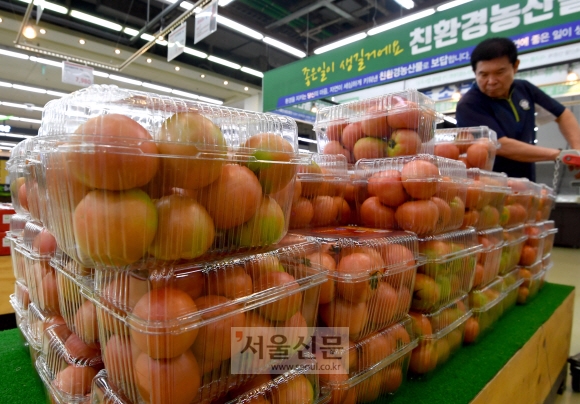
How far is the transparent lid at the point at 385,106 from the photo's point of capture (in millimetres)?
1208

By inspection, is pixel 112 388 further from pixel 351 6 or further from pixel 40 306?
pixel 351 6

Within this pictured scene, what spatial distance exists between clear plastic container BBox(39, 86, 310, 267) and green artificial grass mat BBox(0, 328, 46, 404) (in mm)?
558

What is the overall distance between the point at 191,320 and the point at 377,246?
546mm

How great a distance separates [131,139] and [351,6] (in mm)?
6710

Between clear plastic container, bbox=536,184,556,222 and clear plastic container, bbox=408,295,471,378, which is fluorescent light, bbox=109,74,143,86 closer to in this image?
clear plastic container, bbox=536,184,556,222

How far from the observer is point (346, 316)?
0.85 metres

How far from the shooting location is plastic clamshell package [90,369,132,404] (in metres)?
0.61

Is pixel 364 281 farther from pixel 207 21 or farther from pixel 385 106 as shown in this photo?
pixel 207 21

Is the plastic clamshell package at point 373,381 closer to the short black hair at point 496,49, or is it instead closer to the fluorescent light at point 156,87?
the short black hair at point 496,49

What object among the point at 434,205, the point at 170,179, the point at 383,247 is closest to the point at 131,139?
the point at 170,179

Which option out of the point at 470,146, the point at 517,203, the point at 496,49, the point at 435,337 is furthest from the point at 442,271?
the point at 496,49

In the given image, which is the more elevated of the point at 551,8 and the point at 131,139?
the point at 551,8

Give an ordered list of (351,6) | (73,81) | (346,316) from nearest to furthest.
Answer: (346,316), (73,81), (351,6)

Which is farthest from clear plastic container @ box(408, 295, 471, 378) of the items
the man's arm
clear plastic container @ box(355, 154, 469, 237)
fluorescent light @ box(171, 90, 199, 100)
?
fluorescent light @ box(171, 90, 199, 100)
